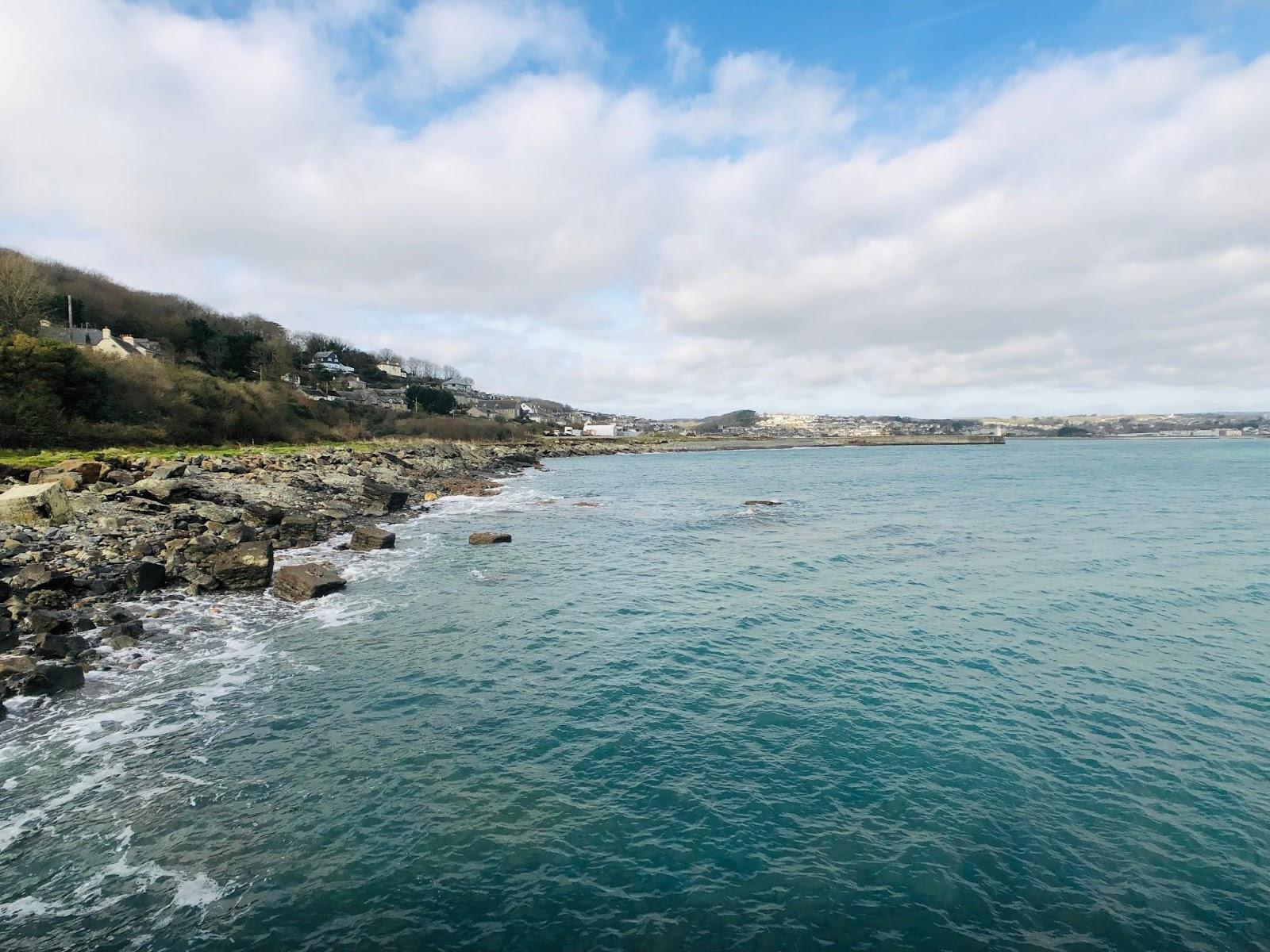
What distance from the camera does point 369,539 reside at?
25.6 m

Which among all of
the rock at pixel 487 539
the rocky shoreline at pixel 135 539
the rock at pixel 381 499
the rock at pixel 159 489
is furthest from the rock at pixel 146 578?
the rock at pixel 381 499

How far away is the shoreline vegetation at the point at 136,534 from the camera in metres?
13.3

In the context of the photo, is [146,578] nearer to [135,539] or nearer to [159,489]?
[135,539]

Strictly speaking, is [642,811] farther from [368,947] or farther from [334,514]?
[334,514]

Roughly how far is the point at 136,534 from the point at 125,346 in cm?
6166

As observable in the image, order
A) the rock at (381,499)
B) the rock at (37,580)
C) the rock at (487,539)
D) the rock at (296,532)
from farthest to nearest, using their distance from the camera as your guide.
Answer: the rock at (381,499) < the rock at (487,539) < the rock at (296,532) < the rock at (37,580)

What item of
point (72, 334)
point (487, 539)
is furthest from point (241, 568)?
point (72, 334)

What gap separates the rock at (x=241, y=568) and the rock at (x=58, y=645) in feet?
15.8

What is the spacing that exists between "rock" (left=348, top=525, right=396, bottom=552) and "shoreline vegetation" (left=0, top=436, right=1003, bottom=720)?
0.21 feet

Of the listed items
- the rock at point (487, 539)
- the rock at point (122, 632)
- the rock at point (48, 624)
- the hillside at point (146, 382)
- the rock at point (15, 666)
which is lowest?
the rock at point (487, 539)

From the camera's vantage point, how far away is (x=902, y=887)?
6.90m

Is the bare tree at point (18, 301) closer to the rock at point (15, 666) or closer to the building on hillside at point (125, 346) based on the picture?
the building on hillside at point (125, 346)

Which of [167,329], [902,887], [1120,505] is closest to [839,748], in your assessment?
[902,887]

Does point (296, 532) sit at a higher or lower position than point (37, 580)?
lower
